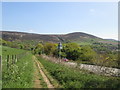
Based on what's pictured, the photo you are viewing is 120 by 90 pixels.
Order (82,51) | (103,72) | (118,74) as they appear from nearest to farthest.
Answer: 1. (118,74)
2. (103,72)
3. (82,51)

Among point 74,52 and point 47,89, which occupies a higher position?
point 47,89

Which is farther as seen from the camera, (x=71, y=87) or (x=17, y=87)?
(x=71, y=87)

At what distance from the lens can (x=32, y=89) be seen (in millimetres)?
7234

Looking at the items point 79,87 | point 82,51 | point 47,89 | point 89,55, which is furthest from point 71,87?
point 82,51

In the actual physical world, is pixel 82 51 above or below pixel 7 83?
below

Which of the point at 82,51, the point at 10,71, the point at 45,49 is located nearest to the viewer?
the point at 10,71

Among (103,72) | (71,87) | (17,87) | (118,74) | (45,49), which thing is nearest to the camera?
(17,87)

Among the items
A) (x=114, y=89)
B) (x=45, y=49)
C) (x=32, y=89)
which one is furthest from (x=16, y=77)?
(x=45, y=49)

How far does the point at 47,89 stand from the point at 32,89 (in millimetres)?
638

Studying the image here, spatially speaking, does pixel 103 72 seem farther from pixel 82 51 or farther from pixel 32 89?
pixel 82 51

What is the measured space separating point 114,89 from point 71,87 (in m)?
1.70

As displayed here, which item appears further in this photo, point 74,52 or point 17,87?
point 74,52

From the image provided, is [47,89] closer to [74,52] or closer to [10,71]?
[10,71]

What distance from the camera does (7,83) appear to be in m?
7.54
